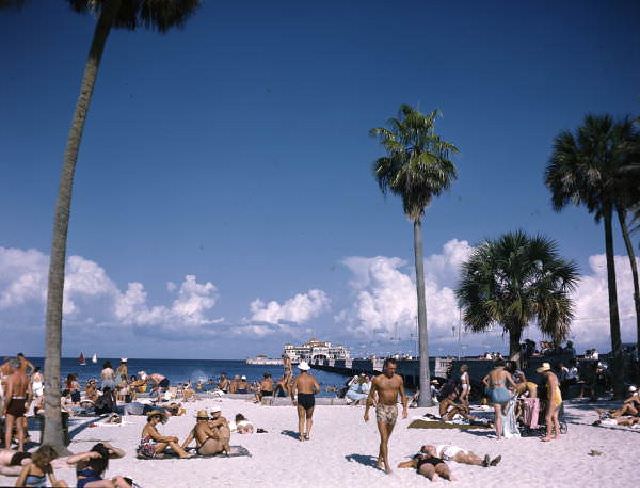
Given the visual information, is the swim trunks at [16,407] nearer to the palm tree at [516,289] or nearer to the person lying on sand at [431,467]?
the person lying on sand at [431,467]

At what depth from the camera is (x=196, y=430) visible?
40.5ft

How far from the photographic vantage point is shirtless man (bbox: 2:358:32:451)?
1148cm

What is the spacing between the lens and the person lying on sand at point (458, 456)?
36.4 ft

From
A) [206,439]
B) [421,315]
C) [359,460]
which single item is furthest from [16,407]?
[421,315]

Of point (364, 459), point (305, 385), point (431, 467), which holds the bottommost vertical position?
point (364, 459)

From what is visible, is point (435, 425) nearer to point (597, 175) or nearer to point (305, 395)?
point (305, 395)

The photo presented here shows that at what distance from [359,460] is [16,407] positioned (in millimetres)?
6701

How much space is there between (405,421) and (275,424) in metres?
3.98

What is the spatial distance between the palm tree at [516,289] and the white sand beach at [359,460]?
24.7 ft

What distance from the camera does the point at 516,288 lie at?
2575 centimetres

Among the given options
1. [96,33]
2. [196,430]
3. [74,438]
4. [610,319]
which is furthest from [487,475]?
[610,319]

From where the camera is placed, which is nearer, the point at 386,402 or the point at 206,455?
the point at 386,402

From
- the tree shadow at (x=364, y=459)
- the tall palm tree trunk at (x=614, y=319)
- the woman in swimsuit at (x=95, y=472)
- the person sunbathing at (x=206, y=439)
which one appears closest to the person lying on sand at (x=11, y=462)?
the woman in swimsuit at (x=95, y=472)

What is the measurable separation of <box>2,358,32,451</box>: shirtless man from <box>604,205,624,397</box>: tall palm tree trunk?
20738mm
